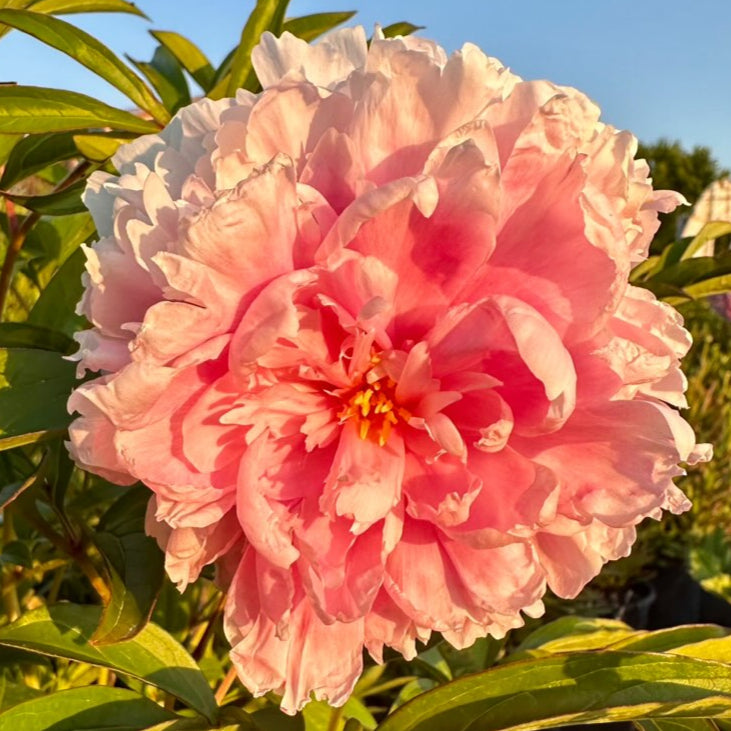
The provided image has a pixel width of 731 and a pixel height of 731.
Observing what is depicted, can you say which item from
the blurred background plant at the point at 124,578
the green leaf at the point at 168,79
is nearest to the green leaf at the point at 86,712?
the blurred background plant at the point at 124,578

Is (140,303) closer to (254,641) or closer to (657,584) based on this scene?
(254,641)

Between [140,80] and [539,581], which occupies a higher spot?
[140,80]

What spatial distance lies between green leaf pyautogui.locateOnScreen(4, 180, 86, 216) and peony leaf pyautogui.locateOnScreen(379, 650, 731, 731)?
19.2 inches

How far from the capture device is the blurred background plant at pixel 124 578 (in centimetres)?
55

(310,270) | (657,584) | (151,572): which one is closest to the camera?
(310,270)

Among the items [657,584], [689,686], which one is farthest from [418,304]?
[657,584]

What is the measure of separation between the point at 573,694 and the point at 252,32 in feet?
1.87

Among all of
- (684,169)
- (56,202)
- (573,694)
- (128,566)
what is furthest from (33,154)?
(684,169)

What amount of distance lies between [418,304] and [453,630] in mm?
205

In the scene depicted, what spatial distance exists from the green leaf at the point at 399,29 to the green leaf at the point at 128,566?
45cm

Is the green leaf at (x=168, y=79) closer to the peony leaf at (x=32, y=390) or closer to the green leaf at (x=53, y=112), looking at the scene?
the green leaf at (x=53, y=112)

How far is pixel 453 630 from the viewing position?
0.52m

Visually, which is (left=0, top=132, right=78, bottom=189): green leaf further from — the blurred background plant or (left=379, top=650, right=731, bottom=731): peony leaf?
(left=379, top=650, right=731, bottom=731): peony leaf

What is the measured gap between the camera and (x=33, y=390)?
1.75 ft
